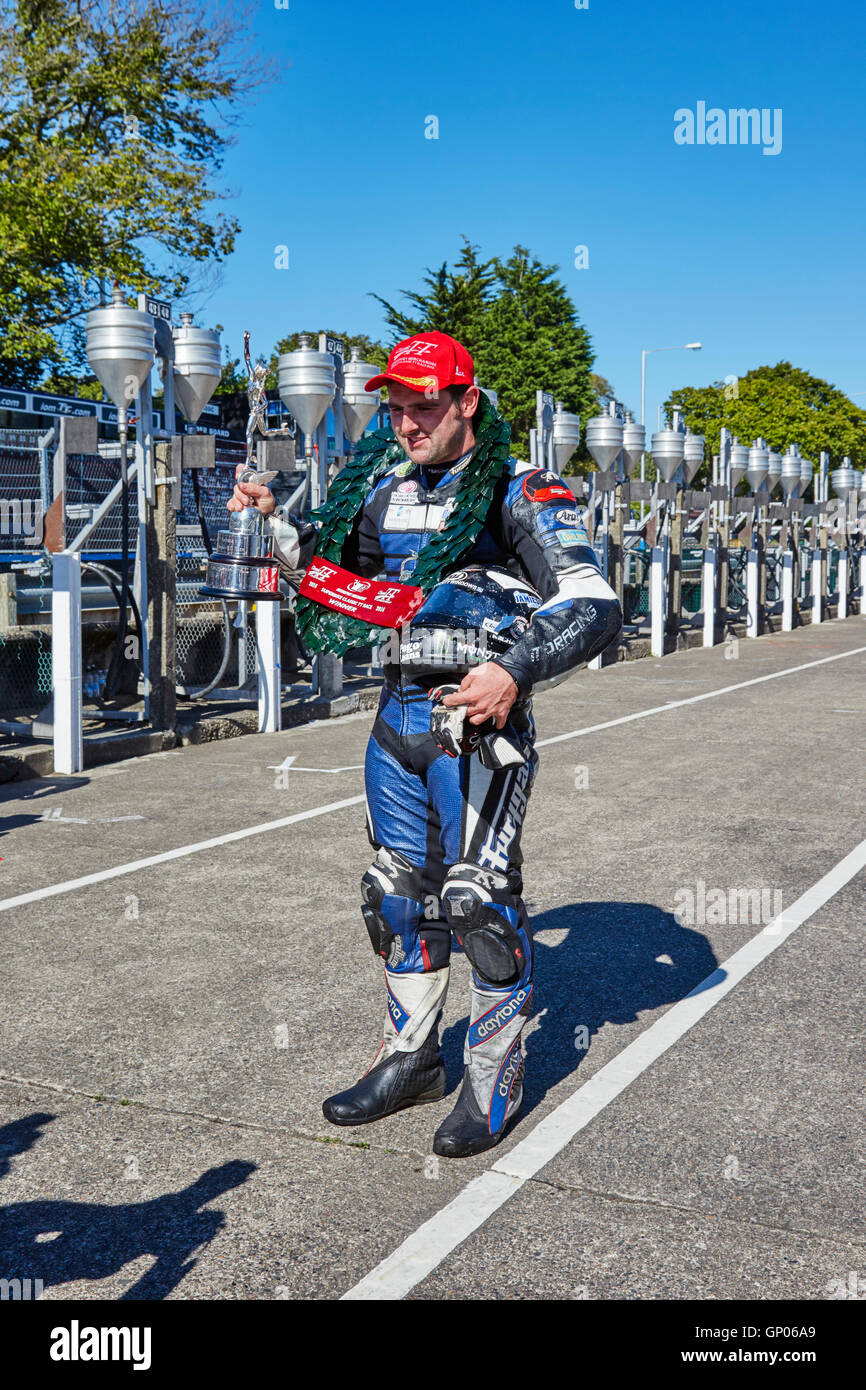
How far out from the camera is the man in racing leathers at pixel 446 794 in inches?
132

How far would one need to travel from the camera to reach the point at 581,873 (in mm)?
6344

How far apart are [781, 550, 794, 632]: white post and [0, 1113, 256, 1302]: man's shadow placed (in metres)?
22.9

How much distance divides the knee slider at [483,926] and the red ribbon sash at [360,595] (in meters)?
0.67

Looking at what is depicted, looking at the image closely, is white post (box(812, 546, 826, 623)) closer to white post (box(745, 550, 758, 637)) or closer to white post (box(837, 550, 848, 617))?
white post (box(837, 550, 848, 617))

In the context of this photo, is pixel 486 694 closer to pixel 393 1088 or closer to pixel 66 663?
pixel 393 1088

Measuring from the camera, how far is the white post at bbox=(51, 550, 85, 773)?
9.16 meters

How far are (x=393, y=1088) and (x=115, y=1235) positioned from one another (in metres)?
0.90

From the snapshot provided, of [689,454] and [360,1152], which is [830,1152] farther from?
[689,454]

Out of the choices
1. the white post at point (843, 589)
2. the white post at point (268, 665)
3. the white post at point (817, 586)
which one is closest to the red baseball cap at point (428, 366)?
the white post at point (268, 665)

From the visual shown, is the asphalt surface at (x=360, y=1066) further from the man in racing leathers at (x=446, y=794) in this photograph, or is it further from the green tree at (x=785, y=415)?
the green tree at (x=785, y=415)

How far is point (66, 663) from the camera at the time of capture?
930cm

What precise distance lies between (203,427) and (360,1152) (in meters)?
20.9

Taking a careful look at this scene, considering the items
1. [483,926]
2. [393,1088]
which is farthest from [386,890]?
[393,1088]

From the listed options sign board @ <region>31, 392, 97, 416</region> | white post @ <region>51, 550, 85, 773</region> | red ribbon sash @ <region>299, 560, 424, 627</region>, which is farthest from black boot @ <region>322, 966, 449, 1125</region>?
sign board @ <region>31, 392, 97, 416</region>
